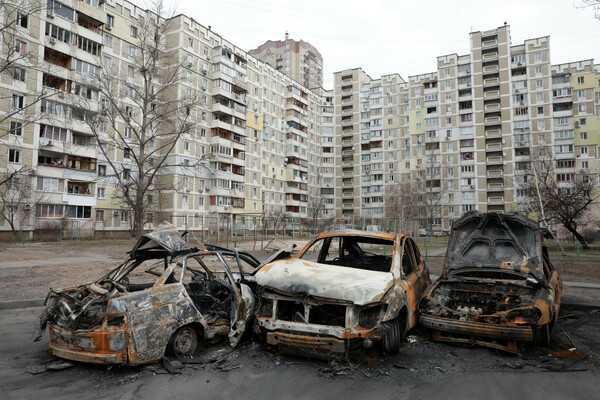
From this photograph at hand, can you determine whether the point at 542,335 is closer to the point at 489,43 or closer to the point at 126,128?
the point at 126,128

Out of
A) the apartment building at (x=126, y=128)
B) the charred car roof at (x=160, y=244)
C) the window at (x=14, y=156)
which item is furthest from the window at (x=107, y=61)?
the charred car roof at (x=160, y=244)

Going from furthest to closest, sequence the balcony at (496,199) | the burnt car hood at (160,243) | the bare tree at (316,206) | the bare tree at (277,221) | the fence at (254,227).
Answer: the bare tree at (316,206), the balcony at (496,199), the bare tree at (277,221), the fence at (254,227), the burnt car hood at (160,243)

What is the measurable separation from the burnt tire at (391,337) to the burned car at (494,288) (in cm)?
83

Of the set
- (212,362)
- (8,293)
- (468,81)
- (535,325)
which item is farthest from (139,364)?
(468,81)

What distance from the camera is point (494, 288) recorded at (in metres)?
5.83

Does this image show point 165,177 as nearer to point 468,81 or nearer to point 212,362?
point 212,362

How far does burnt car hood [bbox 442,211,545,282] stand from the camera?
257 inches

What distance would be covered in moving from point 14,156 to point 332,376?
3826 cm

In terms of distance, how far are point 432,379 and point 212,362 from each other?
263cm

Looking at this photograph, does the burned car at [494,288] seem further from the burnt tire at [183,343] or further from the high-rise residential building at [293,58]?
the high-rise residential building at [293,58]

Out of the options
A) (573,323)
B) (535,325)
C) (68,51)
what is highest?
(68,51)

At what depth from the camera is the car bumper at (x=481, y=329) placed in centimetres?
479

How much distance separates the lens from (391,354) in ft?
15.7

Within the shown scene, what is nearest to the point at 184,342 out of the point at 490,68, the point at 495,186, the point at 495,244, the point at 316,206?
the point at 495,244
